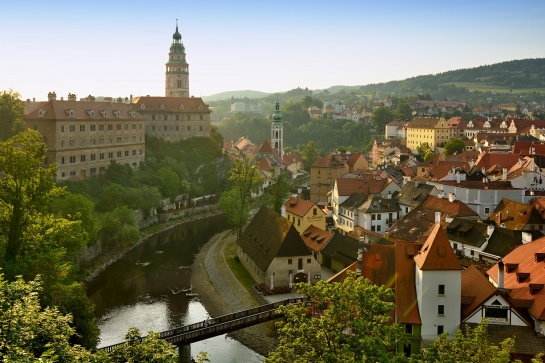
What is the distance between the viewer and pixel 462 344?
17953 mm

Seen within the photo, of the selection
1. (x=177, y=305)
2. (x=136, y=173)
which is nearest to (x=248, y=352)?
(x=177, y=305)

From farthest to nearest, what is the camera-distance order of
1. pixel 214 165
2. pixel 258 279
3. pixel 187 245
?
1. pixel 214 165
2. pixel 187 245
3. pixel 258 279

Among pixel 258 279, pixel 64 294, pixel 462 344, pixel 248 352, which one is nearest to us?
pixel 462 344

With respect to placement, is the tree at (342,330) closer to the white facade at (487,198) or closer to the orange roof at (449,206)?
the orange roof at (449,206)

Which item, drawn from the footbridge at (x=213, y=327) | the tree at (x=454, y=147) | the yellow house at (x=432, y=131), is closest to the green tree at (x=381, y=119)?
the yellow house at (x=432, y=131)

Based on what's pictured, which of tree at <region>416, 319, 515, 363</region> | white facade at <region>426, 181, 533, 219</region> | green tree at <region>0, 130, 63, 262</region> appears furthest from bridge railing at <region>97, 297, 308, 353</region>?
white facade at <region>426, 181, 533, 219</region>

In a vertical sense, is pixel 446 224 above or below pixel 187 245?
above

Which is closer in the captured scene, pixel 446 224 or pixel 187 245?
pixel 446 224

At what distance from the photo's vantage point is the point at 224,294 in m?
40.5

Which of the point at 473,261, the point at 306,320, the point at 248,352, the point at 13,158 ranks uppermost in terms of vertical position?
the point at 13,158

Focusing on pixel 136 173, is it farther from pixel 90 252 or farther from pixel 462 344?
pixel 462 344

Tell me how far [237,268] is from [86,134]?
29.3 m

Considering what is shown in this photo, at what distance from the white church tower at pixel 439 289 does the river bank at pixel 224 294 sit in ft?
30.1

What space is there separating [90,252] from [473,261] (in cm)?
2972
